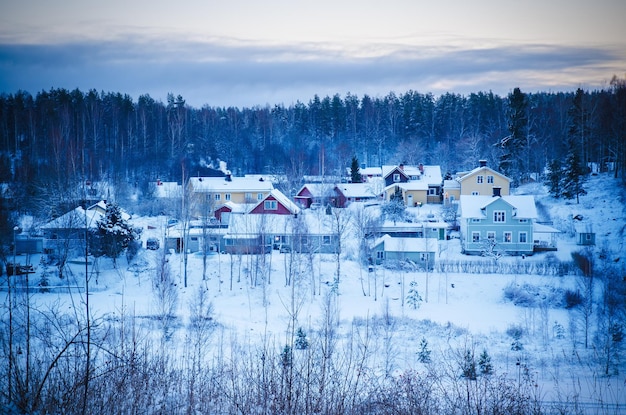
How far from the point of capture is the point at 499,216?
22.1m

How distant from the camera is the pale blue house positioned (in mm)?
21516

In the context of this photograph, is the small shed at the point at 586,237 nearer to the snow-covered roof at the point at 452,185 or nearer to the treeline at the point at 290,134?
the treeline at the point at 290,134

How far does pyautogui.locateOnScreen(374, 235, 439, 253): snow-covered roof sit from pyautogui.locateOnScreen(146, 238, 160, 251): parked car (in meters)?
9.42

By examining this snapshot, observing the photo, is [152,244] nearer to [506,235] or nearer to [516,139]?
[506,235]

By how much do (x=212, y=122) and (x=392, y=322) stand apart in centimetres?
3351

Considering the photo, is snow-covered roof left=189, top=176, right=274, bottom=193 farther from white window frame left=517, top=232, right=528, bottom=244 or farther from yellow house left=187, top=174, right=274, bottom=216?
white window frame left=517, top=232, right=528, bottom=244

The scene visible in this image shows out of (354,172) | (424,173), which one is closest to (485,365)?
(354,172)

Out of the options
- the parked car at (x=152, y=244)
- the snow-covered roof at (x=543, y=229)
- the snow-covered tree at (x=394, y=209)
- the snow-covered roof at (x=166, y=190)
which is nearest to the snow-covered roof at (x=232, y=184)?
the snow-covered roof at (x=166, y=190)

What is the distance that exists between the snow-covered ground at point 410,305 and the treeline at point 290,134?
28.7 feet

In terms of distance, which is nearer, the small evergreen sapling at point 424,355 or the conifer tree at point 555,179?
the small evergreen sapling at point 424,355

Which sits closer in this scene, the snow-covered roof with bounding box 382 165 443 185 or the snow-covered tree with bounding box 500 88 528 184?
the snow-covered roof with bounding box 382 165 443 185

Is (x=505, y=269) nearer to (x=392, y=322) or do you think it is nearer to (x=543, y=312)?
(x=543, y=312)

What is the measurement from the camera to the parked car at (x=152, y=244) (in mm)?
21719

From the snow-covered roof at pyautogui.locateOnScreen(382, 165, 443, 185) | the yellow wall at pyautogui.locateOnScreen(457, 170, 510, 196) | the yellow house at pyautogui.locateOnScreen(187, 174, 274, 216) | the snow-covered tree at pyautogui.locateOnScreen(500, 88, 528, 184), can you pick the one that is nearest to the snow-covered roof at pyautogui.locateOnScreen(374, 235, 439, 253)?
the yellow wall at pyautogui.locateOnScreen(457, 170, 510, 196)
